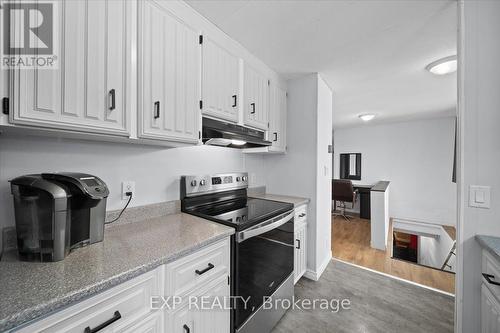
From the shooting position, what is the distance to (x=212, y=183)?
5.86ft

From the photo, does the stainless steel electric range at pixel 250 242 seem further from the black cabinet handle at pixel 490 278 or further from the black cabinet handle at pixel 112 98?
the black cabinet handle at pixel 490 278

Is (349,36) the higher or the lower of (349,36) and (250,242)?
the higher

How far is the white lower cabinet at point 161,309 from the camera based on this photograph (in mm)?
619

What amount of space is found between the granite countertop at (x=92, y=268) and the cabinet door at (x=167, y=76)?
0.57m

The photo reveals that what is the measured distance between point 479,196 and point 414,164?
4599mm

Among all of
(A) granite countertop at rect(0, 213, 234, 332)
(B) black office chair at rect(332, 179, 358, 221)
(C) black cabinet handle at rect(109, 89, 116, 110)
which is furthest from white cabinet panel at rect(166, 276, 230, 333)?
(B) black office chair at rect(332, 179, 358, 221)

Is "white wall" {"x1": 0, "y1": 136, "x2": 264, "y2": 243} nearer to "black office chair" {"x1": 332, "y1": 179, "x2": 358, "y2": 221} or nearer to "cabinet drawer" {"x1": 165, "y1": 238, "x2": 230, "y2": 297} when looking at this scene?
"cabinet drawer" {"x1": 165, "y1": 238, "x2": 230, "y2": 297}

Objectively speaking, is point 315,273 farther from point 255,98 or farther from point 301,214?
point 255,98

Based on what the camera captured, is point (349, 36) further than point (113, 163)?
Yes

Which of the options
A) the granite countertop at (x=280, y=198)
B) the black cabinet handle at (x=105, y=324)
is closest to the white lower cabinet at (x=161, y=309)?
the black cabinet handle at (x=105, y=324)

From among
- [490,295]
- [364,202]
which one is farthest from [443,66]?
[364,202]

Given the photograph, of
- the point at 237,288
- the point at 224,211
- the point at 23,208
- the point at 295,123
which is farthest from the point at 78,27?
the point at 295,123

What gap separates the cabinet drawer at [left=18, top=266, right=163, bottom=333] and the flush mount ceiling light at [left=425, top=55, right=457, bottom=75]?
2.99m

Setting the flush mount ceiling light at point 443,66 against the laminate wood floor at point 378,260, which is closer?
the flush mount ceiling light at point 443,66
